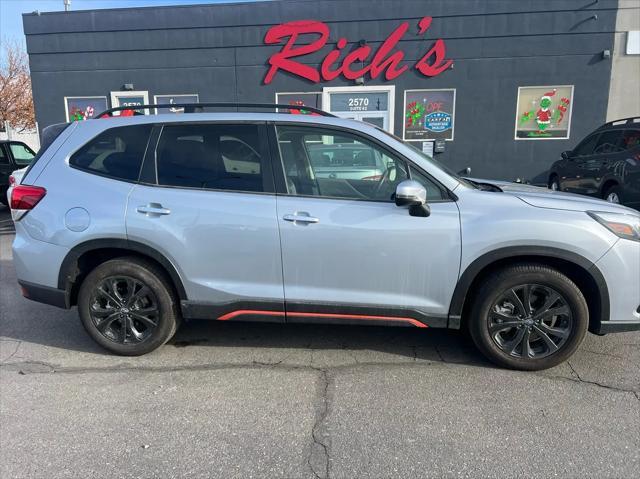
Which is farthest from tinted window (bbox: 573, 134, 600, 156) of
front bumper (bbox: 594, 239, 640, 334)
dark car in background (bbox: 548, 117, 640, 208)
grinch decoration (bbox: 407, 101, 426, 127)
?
front bumper (bbox: 594, 239, 640, 334)

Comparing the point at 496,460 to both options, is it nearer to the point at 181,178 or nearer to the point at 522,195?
the point at 522,195

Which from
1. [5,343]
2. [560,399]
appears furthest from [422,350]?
[5,343]

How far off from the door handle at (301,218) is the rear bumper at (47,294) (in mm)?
1891

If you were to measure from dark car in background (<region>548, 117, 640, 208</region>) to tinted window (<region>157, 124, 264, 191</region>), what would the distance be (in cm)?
659

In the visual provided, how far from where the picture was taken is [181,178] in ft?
11.7

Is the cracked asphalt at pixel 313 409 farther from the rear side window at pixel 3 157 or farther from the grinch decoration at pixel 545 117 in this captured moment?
the grinch decoration at pixel 545 117

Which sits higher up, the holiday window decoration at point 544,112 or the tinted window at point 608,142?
the holiday window decoration at point 544,112

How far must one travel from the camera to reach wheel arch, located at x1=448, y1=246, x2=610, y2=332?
3.19 meters

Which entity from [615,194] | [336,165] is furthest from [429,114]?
[336,165]

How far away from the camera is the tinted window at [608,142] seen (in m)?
8.13

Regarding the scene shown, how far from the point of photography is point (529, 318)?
11.0 feet

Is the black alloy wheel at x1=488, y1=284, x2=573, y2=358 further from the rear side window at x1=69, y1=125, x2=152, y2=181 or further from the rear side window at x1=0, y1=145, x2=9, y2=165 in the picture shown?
the rear side window at x1=0, y1=145, x2=9, y2=165

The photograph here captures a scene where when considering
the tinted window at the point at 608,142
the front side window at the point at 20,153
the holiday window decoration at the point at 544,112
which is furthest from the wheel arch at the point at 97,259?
the holiday window decoration at the point at 544,112

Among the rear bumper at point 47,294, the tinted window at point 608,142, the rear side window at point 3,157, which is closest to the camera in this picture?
the rear bumper at point 47,294
